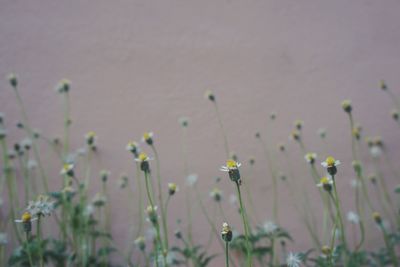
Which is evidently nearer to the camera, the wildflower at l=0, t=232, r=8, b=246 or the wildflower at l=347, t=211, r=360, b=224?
the wildflower at l=0, t=232, r=8, b=246

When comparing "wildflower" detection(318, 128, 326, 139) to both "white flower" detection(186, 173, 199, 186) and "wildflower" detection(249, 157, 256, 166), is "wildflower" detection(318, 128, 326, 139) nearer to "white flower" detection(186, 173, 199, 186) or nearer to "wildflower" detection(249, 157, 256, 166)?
"wildflower" detection(249, 157, 256, 166)

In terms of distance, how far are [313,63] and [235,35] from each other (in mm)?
449

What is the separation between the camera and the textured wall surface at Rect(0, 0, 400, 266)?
168 cm

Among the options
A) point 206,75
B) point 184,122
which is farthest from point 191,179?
point 206,75

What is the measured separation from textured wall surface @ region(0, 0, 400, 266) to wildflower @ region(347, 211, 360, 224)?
0.06 m

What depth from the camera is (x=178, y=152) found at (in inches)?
67.5

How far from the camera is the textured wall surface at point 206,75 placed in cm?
168

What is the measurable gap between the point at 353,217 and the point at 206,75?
3.18ft

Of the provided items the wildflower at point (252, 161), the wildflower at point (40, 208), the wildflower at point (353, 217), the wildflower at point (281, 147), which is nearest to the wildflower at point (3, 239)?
the wildflower at point (40, 208)

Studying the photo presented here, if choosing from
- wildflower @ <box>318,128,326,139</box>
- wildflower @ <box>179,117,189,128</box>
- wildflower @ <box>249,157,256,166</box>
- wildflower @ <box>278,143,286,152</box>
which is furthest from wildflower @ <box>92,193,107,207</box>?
wildflower @ <box>318,128,326,139</box>

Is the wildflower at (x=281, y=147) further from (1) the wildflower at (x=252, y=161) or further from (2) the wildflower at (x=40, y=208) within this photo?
(2) the wildflower at (x=40, y=208)

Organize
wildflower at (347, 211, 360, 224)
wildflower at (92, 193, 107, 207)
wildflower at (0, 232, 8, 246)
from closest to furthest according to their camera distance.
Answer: wildflower at (0, 232, 8, 246), wildflower at (92, 193, 107, 207), wildflower at (347, 211, 360, 224)

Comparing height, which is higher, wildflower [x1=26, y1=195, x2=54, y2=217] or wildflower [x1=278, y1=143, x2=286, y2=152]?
wildflower [x1=278, y1=143, x2=286, y2=152]

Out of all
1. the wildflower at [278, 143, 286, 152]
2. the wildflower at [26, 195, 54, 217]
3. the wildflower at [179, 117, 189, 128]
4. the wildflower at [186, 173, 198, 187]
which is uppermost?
the wildflower at [179, 117, 189, 128]
